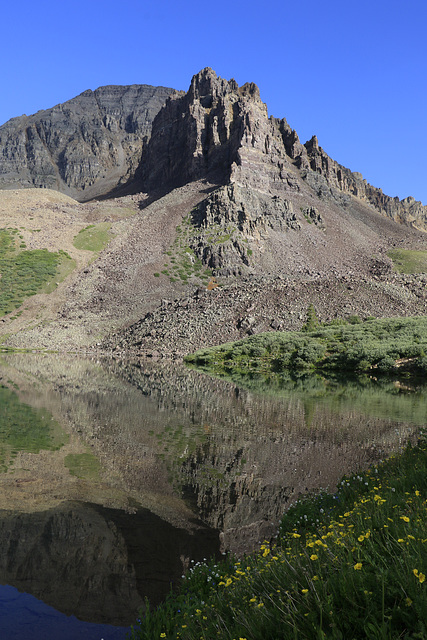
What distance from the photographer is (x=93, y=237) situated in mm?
118062

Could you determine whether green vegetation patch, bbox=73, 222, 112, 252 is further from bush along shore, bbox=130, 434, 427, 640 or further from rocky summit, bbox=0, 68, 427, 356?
bush along shore, bbox=130, 434, 427, 640

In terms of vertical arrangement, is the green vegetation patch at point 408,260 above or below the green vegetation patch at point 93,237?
above

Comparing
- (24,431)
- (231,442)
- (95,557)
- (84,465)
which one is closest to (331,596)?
(95,557)

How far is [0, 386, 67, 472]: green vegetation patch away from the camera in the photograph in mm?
16350

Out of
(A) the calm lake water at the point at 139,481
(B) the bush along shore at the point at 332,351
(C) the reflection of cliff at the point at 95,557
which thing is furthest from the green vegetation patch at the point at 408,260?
(C) the reflection of cliff at the point at 95,557

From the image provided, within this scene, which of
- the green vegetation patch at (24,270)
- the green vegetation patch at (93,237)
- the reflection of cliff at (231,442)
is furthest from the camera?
the green vegetation patch at (93,237)

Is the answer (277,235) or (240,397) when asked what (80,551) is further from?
(277,235)

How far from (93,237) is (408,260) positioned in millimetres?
82067

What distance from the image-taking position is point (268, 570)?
5672 mm

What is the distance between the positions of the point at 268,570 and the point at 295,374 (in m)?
44.6

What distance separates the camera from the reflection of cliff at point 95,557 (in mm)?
7656

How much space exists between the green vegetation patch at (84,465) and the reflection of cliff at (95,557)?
110 inches

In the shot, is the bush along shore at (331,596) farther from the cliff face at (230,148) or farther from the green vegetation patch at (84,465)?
the cliff face at (230,148)

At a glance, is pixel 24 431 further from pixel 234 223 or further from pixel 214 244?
pixel 234 223
